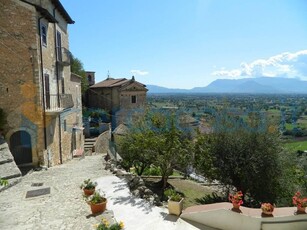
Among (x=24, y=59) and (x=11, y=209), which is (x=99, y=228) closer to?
(x=11, y=209)

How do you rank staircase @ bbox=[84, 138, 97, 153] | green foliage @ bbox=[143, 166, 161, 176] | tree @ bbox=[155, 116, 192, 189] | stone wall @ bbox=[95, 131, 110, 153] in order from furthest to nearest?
stone wall @ bbox=[95, 131, 110, 153], staircase @ bbox=[84, 138, 97, 153], green foliage @ bbox=[143, 166, 161, 176], tree @ bbox=[155, 116, 192, 189]

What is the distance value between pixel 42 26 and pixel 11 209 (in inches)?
442

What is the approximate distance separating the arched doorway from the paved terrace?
2960 mm

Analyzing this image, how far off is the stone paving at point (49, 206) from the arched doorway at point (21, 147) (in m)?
2.08

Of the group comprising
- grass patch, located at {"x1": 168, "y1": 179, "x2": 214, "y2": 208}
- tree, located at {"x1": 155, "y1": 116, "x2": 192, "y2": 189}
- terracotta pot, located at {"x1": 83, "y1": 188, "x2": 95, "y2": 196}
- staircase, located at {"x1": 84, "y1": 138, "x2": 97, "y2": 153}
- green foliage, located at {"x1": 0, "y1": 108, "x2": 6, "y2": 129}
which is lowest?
grass patch, located at {"x1": 168, "y1": 179, "x2": 214, "y2": 208}

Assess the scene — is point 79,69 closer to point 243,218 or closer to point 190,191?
point 190,191

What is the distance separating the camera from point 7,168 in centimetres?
1367

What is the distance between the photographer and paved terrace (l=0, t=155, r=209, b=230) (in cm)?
850

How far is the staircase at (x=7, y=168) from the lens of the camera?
1301 centimetres

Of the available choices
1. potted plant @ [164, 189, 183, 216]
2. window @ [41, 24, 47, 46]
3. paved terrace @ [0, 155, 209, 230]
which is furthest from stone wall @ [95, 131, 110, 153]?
potted plant @ [164, 189, 183, 216]

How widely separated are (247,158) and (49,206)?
10.6 metres

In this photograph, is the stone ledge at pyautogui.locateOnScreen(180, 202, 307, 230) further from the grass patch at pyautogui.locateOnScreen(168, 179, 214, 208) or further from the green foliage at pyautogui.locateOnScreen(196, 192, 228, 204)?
the green foliage at pyautogui.locateOnScreen(196, 192, 228, 204)

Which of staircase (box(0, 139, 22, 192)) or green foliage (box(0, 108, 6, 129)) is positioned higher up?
green foliage (box(0, 108, 6, 129))

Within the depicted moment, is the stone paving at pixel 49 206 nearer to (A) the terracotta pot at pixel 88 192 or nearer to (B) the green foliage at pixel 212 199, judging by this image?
(A) the terracotta pot at pixel 88 192
